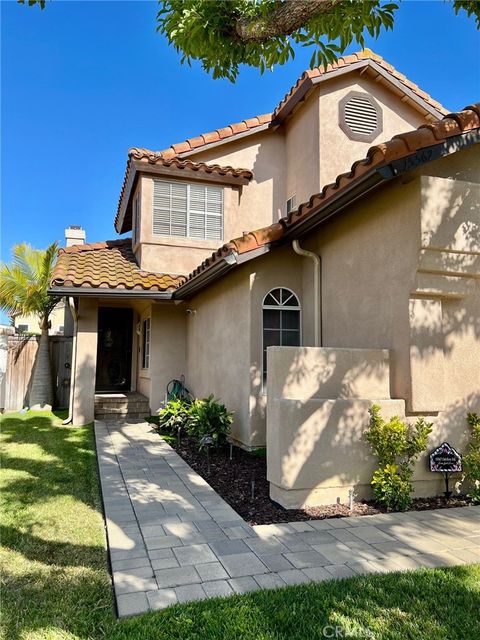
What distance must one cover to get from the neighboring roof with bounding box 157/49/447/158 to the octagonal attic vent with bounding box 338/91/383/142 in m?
0.78

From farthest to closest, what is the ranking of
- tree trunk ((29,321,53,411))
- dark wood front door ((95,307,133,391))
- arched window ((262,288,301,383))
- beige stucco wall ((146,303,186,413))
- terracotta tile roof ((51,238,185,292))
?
1. dark wood front door ((95,307,133,391))
2. tree trunk ((29,321,53,411))
3. beige stucco wall ((146,303,186,413))
4. terracotta tile roof ((51,238,185,292))
5. arched window ((262,288,301,383))

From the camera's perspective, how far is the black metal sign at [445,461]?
245 inches

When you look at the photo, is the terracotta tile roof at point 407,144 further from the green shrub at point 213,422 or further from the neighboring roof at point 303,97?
the neighboring roof at point 303,97

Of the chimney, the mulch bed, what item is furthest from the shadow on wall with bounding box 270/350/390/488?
the chimney

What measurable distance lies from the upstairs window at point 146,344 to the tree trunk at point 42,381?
3237 millimetres

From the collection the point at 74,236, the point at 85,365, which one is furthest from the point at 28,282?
the point at 85,365

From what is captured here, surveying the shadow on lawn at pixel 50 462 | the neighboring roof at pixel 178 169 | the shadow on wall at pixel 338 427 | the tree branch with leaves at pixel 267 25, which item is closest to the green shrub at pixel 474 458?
the shadow on wall at pixel 338 427

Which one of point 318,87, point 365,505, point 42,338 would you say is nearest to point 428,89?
point 318,87

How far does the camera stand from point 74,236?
19.1m

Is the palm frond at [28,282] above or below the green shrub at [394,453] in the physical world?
above

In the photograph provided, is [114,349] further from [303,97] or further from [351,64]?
[351,64]

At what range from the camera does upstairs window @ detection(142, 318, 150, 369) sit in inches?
591

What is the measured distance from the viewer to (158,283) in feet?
42.4
